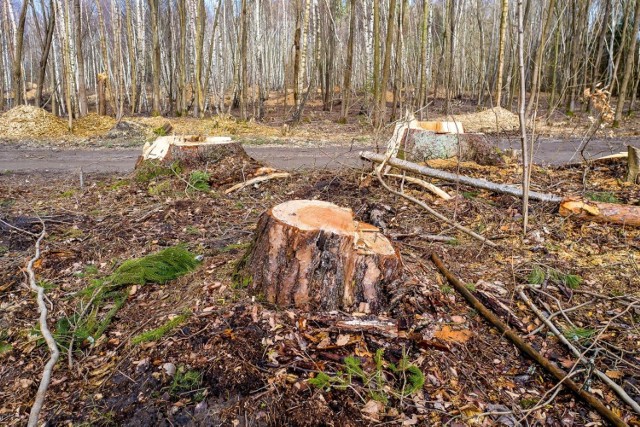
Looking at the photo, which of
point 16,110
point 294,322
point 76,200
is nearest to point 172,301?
point 294,322

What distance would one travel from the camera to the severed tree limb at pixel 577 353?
2072 millimetres

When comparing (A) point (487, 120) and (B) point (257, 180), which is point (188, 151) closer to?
(B) point (257, 180)

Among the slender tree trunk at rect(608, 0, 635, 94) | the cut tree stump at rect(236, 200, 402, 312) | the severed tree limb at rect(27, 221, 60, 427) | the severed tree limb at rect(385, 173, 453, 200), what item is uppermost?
the slender tree trunk at rect(608, 0, 635, 94)

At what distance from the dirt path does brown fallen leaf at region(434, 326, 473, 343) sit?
5388mm

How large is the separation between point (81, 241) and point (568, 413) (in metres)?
4.33

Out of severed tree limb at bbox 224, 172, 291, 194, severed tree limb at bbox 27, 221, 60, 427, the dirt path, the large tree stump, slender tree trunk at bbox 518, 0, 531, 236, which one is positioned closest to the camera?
severed tree limb at bbox 27, 221, 60, 427

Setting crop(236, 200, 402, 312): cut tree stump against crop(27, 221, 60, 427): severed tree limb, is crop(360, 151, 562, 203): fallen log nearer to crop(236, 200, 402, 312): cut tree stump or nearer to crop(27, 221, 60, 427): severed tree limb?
crop(236, 200, 402, 312): cut tree stump

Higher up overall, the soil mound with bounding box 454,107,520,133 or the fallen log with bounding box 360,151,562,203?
the soil mound with bounding box 454,107,520,133

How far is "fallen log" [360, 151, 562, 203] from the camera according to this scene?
451 centimetres

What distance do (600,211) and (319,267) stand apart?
3297 millimetres

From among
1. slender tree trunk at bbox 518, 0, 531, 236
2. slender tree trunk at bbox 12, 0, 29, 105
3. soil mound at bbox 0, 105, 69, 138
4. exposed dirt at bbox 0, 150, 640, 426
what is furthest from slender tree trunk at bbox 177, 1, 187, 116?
slender tree trunk at bbox 518, 0, 531, 236

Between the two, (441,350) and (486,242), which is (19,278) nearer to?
(441,350)

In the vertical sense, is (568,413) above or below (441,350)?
below

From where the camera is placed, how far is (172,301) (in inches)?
115
